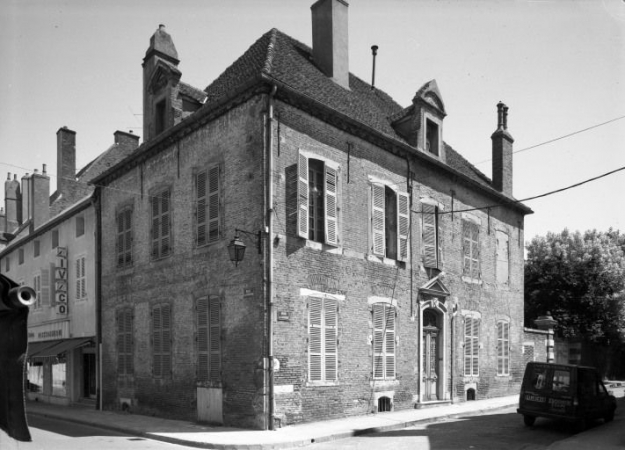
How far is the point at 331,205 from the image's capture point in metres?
15.1

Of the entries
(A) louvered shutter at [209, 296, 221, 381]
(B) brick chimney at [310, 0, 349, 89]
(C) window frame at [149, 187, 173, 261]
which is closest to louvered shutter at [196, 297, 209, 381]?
(A) louvered shutter at [209, 296, 221, 381]

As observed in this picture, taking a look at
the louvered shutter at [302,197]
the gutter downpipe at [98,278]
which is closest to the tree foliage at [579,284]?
the louvered shutter at [302,197]

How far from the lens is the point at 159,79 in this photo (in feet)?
56.9

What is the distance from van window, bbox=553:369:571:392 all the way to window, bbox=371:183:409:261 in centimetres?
552

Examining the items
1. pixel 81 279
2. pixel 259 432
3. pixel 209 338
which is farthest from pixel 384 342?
pixel 81 279

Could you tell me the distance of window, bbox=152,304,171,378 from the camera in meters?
16.3

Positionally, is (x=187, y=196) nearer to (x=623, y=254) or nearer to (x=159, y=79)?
(x=159, y=79)

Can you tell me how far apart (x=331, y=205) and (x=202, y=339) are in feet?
15.7

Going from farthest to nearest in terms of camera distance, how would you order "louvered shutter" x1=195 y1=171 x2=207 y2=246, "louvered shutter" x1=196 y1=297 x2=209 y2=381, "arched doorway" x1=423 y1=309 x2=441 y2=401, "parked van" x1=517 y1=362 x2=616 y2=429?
"arched doorway" x1=423 y1=309 x2=441 y2=401 < "louvered shutter" x1=195 y1=171 x2=207 y2=246 < "louvered shutter" x1=196 y1=297 x2=209 y2=381 < "parked van" x1=517 y1=362 x2=616 y2=429

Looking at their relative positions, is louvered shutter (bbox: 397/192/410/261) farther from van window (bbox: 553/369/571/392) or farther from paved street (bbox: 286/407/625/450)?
van window (bbox: 553/369/571/392)

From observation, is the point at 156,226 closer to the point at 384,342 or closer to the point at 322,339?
A: the point at 322,339

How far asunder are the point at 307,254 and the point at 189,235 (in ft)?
11.9

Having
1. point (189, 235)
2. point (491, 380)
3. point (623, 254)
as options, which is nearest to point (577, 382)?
point (491, 380)

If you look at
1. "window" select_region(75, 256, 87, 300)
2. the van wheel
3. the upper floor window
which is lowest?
the van wheel
